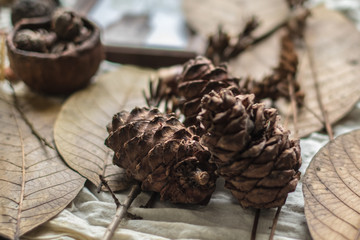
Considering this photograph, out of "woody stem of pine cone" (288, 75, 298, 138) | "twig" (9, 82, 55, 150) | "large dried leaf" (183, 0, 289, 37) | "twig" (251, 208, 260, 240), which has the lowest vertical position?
"twig" (9, 82, 55, 150)

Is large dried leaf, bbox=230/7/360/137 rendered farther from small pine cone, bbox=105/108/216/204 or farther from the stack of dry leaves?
A: small pine cone, bbox=105/108/216/204

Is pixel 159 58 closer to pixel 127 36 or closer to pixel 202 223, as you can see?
pixel 127 36

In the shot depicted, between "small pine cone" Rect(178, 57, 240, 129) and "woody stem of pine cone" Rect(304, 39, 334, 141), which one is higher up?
"small pine cone" Rect(178, 57, 240, 129)

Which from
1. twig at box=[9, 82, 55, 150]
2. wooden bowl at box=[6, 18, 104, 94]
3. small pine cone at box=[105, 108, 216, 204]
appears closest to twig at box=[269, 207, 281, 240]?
small pine cone at box=[105, 108, 216, 204]

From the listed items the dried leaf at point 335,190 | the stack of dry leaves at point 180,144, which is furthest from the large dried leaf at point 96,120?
the dried leaf at point 335,190

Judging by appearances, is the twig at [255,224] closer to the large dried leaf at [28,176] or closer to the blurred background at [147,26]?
the large dried leaf at [28,176]

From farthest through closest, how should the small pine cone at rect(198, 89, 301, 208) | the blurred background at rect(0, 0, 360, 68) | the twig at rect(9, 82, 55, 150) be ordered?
1. the blurred background at rect(0, 0, 360, 68)
2. the twig at rect(9, 82, 55, 150)
3. the small pine cone at rect(198, 89, 301, 208)

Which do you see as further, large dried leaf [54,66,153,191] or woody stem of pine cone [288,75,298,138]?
woody stem of pine cone [288,75,298,138]
